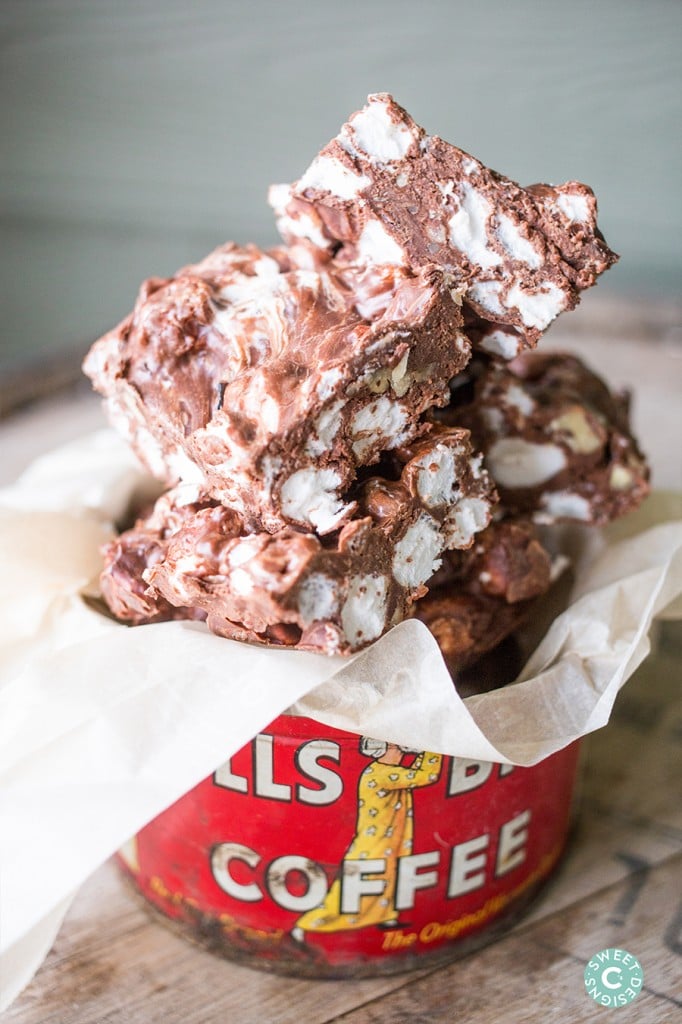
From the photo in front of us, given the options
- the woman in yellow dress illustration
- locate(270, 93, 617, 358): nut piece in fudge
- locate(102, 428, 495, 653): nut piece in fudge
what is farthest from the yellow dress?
locate(270, 93, 617, 358): nut piece in fudge

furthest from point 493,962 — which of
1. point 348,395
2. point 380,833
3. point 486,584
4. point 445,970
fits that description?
point 348,395

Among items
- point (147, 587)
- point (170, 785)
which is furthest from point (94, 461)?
point (170, 785)

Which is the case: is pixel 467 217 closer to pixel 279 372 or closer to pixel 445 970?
pixel 279 372

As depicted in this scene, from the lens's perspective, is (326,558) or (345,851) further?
(345,851)

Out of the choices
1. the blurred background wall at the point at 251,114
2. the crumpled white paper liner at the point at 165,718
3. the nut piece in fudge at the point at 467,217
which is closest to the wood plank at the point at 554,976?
the crumpled white paper liner at the point at 165,718

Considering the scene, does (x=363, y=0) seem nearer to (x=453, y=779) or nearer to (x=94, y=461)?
(x=94, y=461)

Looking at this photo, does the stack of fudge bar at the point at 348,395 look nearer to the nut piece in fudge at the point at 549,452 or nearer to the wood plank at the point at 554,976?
the nut piece in fudge at the point at 549,452

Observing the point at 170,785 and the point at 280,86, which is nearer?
the point at 170,785
